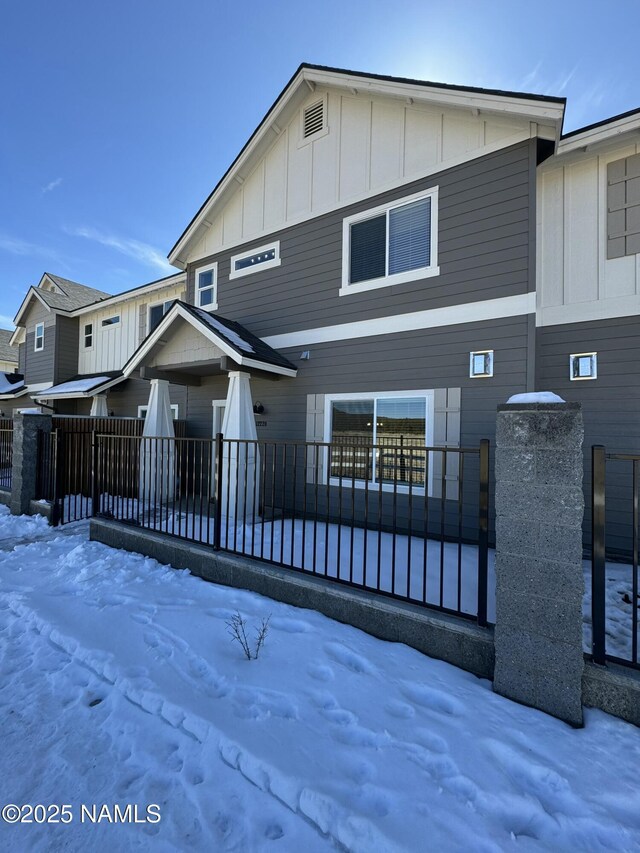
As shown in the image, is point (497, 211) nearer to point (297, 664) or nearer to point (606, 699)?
point (606, 699)

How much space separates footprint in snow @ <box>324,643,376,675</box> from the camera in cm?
265

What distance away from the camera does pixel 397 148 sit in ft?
21.1

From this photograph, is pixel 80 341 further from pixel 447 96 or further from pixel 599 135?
pixel 599 135

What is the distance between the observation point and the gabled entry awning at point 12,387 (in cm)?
1475

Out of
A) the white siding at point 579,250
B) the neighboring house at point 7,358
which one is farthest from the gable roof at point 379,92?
the neighboring house at point 7,358

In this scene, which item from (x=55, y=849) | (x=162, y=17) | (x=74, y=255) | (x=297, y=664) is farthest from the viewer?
(x=74, y=255)

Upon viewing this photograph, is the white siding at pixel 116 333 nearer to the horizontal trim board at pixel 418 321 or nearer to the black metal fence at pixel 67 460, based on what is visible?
the black metal fence at pixel 67 460

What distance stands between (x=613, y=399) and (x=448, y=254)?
3232 mm

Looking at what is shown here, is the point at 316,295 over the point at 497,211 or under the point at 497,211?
under

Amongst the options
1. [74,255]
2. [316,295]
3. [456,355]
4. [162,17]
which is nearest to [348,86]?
[316,295]

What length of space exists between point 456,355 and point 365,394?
5.38 feet

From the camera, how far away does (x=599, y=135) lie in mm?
5129

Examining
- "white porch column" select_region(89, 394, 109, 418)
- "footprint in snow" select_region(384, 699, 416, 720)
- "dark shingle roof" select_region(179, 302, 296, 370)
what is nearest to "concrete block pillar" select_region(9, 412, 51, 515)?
"dark shingle roof" select_region(179, 302, 296, 370)

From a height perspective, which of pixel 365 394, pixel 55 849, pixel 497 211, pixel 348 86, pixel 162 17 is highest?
pixel 162 17
